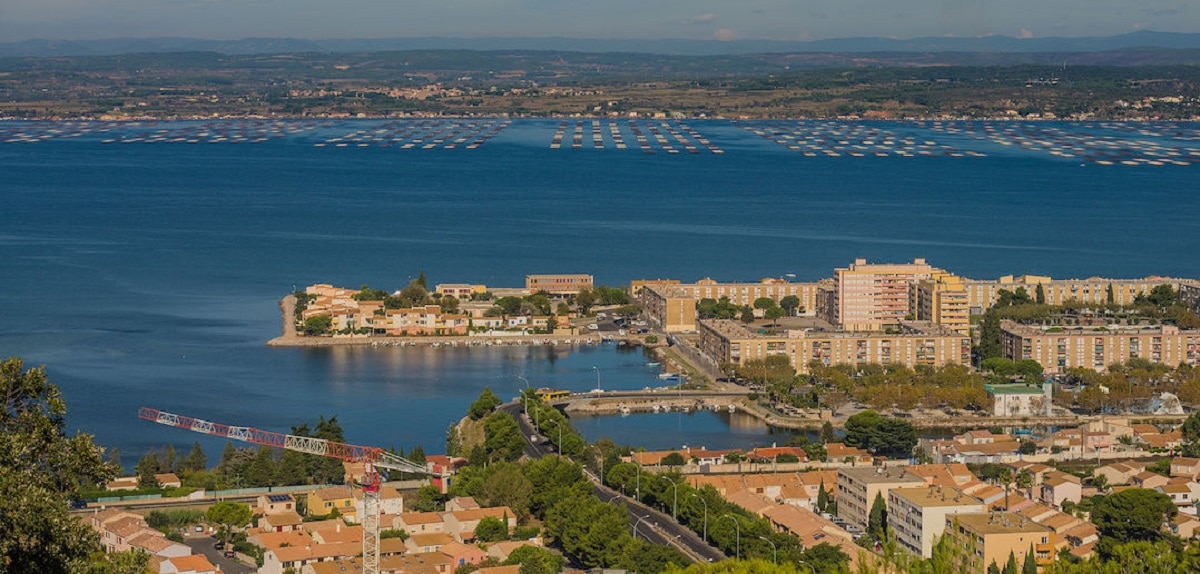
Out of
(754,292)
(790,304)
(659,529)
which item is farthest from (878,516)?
(754,292)

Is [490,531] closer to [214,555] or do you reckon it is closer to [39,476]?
[214,555]

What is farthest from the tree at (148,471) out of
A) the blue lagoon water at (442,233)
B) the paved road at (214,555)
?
the paved road at (214,555)

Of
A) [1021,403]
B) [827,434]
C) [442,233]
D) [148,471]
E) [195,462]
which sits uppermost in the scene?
[148,471]

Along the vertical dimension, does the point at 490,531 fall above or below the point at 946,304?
above

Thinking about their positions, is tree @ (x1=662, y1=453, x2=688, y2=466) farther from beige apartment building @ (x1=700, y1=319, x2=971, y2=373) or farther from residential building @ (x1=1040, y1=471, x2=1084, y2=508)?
beige apartment building @ (x1=700, y1=319, x2=971, y2=373)

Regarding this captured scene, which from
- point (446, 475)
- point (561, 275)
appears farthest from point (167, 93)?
point (446, 475)

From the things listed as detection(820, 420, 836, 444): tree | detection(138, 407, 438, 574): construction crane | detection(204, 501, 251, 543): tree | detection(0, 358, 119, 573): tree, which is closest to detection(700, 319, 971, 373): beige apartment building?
detection(820, 420, 836, 444): tree

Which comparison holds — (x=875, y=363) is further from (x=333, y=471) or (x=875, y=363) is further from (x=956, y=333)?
(x=333, y=471)
